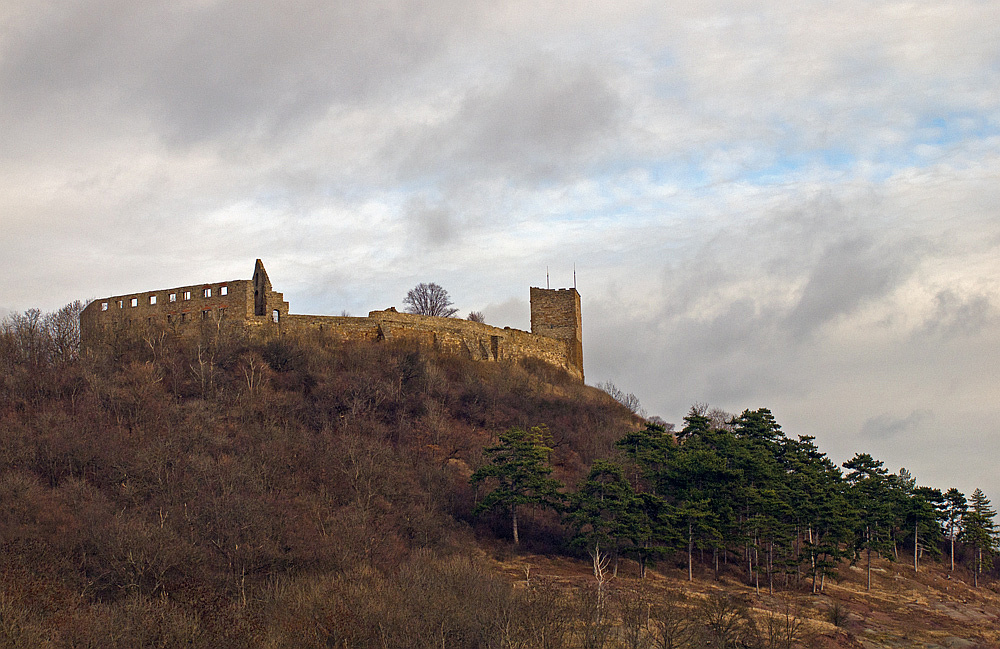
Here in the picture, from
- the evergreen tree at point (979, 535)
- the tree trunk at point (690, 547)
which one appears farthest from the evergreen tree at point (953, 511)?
the tree trunk at point (690, 547)

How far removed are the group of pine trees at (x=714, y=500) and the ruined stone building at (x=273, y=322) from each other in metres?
11.7

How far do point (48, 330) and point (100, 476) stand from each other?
18.3 m

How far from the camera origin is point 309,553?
36062 millimetres

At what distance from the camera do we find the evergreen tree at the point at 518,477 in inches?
1679

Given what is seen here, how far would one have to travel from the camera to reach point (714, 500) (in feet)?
143

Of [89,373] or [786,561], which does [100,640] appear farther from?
[786,561]

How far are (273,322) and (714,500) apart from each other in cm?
2642

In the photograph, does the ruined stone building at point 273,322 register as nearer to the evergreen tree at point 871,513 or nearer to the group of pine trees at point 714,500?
the group of pine trees at point 714,500

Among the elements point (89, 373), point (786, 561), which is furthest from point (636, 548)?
point (89, 373)

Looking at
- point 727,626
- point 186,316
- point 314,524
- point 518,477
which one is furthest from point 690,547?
point 186,316

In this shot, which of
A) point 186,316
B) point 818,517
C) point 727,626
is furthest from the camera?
point 186,316

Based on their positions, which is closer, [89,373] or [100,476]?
[100,476]

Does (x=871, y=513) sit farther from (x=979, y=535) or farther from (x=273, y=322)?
(x=273, y=322)

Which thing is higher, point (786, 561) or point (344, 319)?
point (344, 319)
